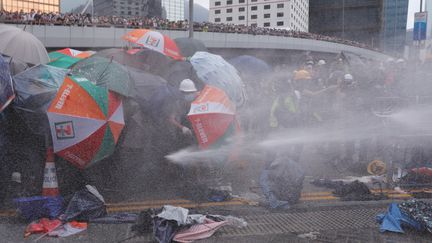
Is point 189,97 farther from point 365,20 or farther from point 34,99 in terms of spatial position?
point 365,20

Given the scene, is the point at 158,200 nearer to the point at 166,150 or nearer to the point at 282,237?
the point at 166,150

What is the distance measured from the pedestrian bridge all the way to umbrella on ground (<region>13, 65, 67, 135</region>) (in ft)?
57.3

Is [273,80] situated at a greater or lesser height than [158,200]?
greater

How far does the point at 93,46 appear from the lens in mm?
27391

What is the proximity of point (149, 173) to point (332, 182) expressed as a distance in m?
2.74

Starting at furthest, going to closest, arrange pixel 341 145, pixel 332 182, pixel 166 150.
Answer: pixel 341 145 → pixel 332 182 → pixel 166 150

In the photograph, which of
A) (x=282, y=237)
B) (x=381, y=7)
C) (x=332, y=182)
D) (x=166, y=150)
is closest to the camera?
(x=282, y=237)

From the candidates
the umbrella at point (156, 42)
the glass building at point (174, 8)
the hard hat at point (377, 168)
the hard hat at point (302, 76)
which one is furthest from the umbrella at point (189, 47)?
the glass building at point (174, 8)

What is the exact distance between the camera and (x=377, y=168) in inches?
283

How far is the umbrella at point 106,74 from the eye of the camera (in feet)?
17.1

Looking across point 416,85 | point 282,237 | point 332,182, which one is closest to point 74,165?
point 282,237

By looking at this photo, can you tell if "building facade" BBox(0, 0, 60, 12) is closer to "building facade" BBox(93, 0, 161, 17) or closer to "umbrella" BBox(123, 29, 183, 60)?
"building facade" BBox(93, 0, 161, 17)

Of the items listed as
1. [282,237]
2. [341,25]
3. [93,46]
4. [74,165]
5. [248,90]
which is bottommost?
[282,237]

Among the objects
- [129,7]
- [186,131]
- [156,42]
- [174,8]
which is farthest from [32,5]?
[174,8]
